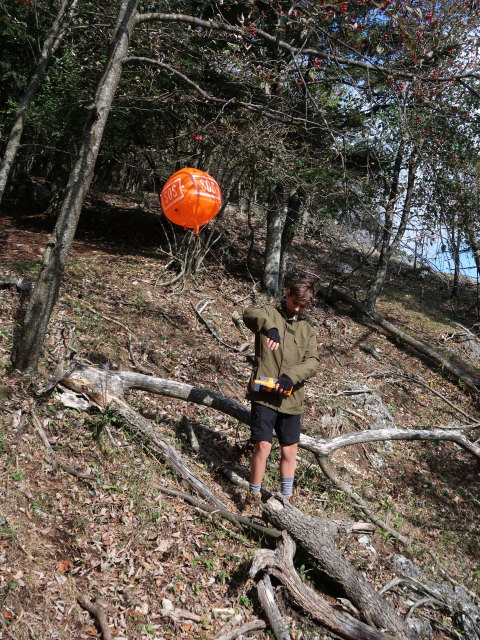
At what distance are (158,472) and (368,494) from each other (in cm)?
308

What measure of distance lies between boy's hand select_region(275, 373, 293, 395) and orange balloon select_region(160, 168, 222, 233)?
2239 millimetres

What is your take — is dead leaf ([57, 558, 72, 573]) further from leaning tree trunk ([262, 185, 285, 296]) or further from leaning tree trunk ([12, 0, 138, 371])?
leaning tree trunk ([262, 185, 285, 296])

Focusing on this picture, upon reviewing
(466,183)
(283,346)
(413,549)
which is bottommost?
(413,549)

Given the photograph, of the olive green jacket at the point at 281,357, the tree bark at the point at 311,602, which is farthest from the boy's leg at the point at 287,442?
the tree bark at the point at 311,602

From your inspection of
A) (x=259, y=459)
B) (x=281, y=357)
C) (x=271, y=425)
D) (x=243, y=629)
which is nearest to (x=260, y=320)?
(x=281, y=357)

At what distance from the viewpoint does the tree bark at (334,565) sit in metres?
3.74

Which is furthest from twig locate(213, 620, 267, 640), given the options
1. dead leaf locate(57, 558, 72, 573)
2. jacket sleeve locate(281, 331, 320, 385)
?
jacket sleeve locate(281, 331, 320, 385)

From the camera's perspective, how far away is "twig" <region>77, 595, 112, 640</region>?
299 cm

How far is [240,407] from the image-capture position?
5.12 meters

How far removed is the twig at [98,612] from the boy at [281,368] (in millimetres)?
1805

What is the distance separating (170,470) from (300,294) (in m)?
2.22

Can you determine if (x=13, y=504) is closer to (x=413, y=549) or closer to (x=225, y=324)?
(x=413, y=549)

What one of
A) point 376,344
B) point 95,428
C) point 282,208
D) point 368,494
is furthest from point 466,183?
point 376,344

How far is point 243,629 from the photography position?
11.0ft
